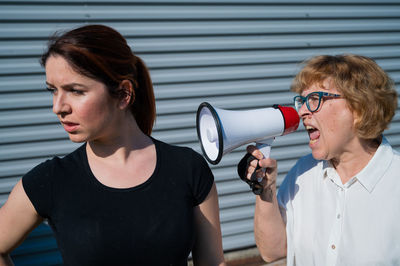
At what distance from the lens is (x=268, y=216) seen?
2.06 meters

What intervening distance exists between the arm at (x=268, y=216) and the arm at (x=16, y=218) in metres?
1.11

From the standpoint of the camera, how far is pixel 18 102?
3.36m

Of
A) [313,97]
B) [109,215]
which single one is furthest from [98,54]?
[313,97]

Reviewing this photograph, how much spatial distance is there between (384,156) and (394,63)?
3361mm

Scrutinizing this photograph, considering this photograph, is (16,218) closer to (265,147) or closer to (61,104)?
(61,104)

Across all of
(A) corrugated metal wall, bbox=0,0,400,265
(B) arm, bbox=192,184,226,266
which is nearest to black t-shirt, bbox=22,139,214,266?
(B) arm, bbox=192,184,226,266

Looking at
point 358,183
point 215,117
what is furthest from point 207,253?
point 358,183

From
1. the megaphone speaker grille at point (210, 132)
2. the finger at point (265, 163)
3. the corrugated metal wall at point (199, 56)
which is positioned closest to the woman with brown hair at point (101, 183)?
the megaphone speaker grille at point (210, 132)

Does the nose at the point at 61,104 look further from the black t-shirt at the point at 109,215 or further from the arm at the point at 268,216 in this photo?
the arm at the point at 268,216

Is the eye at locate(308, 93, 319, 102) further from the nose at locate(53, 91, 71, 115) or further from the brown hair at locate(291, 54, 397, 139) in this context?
the nose at locate(53, 91, 71, 115)

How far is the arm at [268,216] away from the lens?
198cm

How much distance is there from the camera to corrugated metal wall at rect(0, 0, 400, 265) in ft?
11.0

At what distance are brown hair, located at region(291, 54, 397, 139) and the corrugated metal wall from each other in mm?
2043

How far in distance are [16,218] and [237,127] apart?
1.12 m
